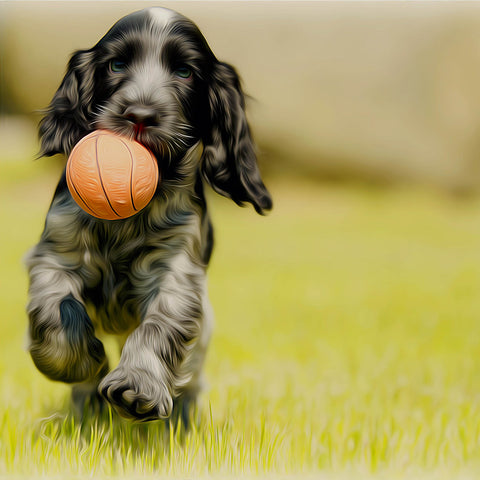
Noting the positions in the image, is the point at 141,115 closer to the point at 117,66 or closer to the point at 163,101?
the point at 163,101

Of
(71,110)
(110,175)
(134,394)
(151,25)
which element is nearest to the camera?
(134,394)

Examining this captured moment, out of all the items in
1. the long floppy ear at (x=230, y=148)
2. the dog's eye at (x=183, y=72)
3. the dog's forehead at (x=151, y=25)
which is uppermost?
the dog's forehead at (x=151, y=25)

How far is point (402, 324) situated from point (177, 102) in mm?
3663

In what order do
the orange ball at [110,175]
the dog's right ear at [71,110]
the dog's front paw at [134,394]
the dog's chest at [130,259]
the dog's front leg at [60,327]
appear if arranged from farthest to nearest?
the dog's right ear at [71,110] → the dog's chest at [130,259] → the dog's front leg at [60,327] → the orange ball at [110,175] → the dog's front paw at [134,394]

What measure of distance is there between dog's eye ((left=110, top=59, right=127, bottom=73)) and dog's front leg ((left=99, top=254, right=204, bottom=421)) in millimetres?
886

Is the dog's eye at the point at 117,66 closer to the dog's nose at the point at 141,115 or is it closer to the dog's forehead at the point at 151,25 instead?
the dog's forehead at the point at 151,25

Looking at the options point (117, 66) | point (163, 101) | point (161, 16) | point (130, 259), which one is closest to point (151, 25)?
point (161, 16)

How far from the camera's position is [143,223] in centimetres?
317

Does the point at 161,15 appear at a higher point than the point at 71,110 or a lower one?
higher

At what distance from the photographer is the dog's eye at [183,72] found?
3.14m

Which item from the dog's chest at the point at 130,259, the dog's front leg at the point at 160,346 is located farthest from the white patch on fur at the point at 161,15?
the dog's front leg at the point at 160,346

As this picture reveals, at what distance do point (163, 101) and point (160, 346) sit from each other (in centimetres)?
106

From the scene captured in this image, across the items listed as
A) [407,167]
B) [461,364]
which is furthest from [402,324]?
[407,167]

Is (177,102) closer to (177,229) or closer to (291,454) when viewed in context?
(177,229)
